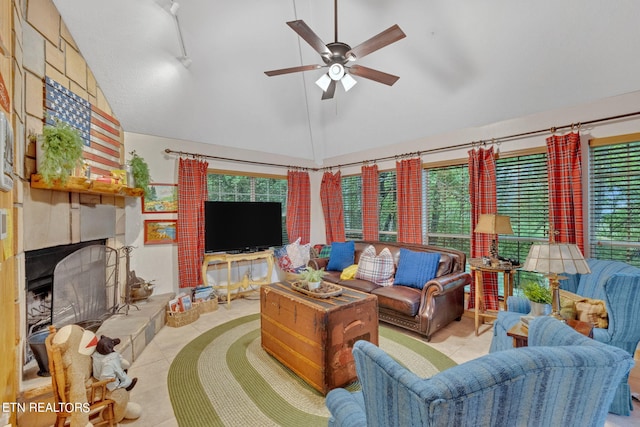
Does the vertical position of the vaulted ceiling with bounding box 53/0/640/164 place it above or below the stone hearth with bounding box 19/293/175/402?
above

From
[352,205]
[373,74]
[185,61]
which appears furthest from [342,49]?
[352,205]

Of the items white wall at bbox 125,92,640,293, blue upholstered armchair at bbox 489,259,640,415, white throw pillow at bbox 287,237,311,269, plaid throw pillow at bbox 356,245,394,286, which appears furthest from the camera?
white throw pillow at bbox 287,237,311,269

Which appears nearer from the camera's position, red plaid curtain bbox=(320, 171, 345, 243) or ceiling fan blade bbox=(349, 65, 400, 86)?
ceiling fan blade bbox=(349, 65, 400, 86)

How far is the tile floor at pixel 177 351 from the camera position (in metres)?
1.86

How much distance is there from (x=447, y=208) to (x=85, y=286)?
4459mm

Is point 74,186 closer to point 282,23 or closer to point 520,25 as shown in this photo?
point 282,23

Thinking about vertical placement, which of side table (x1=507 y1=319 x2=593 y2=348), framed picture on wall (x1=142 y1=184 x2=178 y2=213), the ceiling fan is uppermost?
the ceiling fan

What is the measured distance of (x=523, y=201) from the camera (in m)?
3.30

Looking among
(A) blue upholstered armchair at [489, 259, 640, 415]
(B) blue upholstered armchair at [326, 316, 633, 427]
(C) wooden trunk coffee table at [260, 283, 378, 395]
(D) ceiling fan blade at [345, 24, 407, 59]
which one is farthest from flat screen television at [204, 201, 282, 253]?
(B) blue upholstered armchair at [326, 316, 633, 427]

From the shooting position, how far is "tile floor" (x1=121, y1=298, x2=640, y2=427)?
73.1 inches

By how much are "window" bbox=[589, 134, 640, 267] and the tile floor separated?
1.26m

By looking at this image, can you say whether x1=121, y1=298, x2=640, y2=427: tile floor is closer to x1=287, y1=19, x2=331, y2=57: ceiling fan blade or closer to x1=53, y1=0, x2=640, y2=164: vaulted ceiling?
x1=53, y1=0, x2=640, y2=164: vaulted ceiling

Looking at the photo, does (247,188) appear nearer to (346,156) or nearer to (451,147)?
(346,156)

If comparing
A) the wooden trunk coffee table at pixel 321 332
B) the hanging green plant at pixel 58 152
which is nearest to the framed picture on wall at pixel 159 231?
the hanging green plant at pixel 58 152
